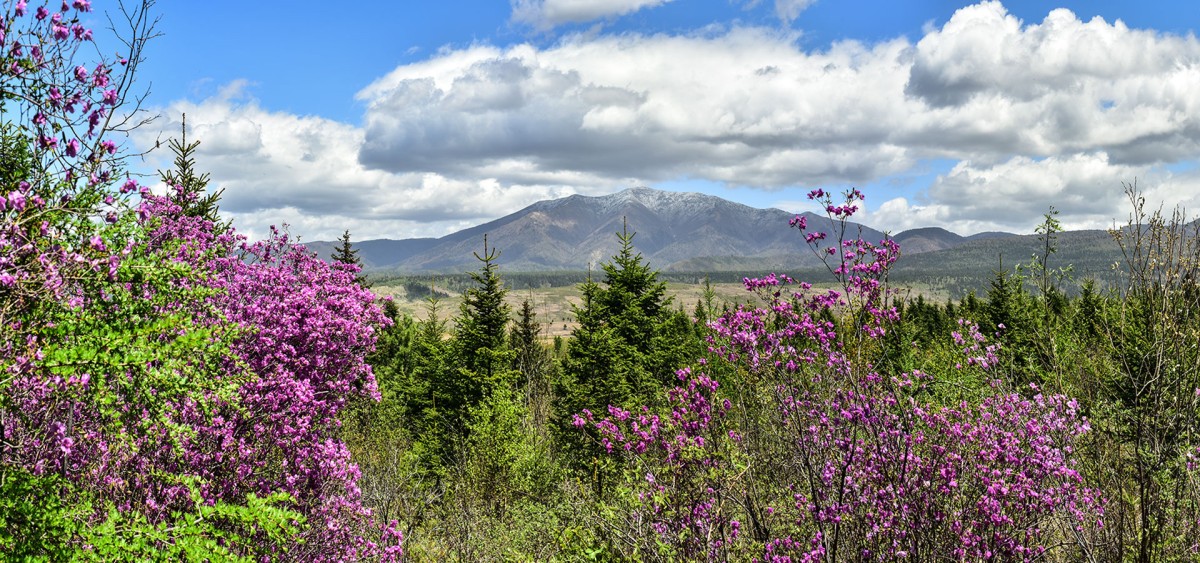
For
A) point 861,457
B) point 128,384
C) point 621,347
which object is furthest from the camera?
point 621,347

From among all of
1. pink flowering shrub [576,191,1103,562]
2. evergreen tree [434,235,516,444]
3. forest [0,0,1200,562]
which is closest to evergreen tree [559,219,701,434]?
evergreen tree [434,235,516,444]

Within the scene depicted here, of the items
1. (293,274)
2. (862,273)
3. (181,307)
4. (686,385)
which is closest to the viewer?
(862,273)

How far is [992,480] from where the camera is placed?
27.8ft

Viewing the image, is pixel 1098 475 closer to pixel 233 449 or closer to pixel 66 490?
pixel 233 449

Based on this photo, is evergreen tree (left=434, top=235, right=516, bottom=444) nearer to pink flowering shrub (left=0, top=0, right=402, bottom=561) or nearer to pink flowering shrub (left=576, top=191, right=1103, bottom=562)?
pink flowering shrub (left=0, top=0, right=402, bottom=561)

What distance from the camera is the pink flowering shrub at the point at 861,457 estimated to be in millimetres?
8250

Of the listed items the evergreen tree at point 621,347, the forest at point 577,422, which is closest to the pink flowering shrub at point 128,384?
the forest at point 577,422

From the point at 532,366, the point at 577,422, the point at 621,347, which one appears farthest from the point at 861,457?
the point at 532,366

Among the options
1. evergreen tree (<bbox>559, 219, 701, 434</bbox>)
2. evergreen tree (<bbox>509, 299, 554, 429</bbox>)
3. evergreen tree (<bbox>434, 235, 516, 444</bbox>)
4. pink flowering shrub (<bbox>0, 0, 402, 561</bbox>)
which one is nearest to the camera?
pink flowering shrub (<bbox>0, 0, 402, 561</bbox>)

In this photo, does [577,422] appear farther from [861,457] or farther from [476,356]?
[476,356]

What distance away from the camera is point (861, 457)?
8.96m

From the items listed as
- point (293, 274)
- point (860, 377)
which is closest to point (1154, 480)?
point (860, 377)

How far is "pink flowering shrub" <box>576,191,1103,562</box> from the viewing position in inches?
325

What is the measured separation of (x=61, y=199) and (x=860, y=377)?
30.5ft
